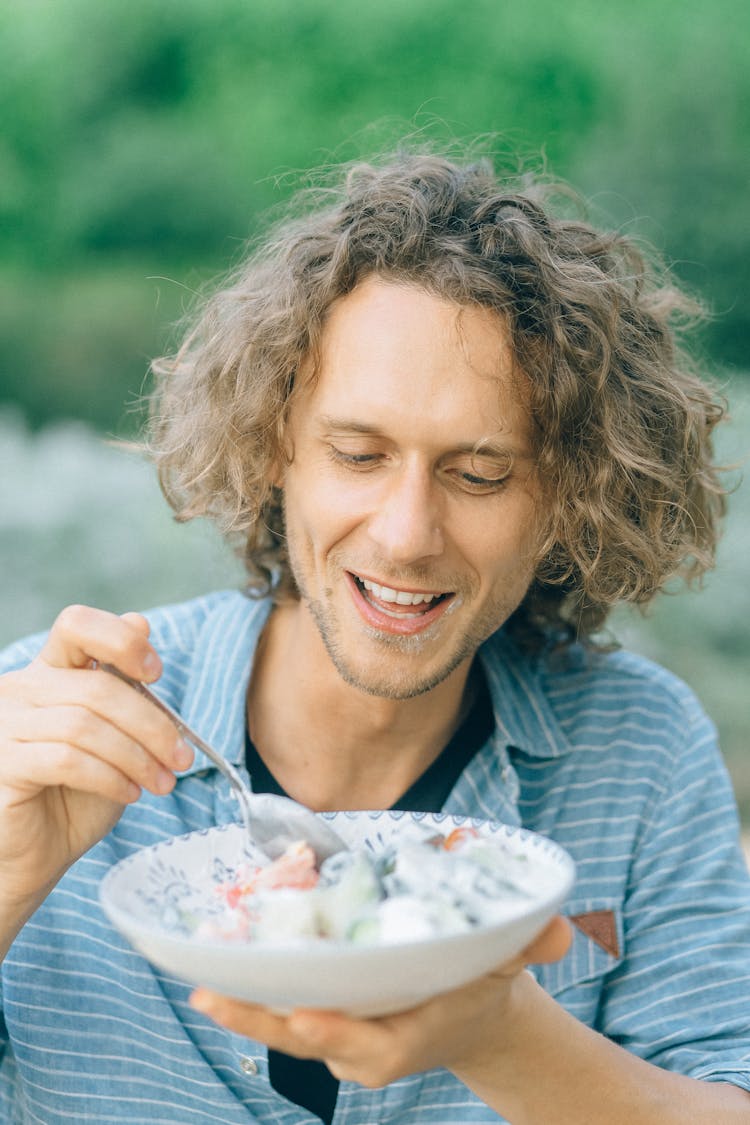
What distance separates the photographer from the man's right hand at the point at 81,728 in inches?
48.1

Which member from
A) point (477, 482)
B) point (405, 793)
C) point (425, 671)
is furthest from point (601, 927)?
point (477, 482)

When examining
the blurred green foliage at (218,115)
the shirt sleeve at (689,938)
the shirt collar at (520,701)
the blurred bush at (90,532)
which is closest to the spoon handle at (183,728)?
the shirt collar at (520,701)

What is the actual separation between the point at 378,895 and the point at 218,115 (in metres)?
2.44

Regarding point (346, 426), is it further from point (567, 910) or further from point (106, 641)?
point (567, 910)

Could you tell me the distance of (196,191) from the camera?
3.00 meters

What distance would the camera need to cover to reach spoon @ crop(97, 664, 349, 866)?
1.27m

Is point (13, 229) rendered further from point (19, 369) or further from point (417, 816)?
point (417, 816)

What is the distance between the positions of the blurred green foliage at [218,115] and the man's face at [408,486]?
1461 millimetres

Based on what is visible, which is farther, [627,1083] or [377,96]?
[377,96]

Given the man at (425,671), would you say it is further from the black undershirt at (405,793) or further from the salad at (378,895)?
the salad at (378,895)

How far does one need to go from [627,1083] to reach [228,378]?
1.15m

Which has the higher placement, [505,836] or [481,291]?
[481,291]

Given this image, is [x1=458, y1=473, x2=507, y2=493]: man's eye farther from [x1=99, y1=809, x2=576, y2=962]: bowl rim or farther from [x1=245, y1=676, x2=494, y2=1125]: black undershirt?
[x1=99, y1=809, x2=576, y2=962]: bowl rim

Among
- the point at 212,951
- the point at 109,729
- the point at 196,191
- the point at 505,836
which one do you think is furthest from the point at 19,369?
the point at 212,951
